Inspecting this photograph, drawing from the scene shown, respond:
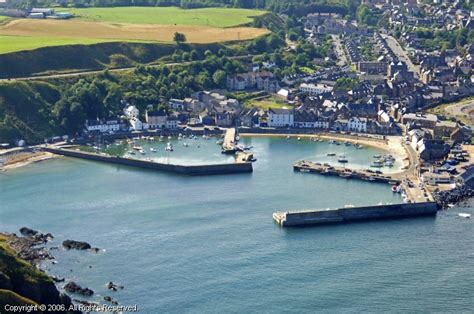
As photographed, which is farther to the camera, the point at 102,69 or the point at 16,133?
the point at 102,69

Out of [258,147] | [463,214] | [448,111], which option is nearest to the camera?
[463,214]

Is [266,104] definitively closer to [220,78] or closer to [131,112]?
[220,78]

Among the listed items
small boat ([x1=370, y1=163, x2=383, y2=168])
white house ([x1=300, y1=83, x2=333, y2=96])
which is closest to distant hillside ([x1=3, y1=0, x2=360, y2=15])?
white house ([x1=300, y1=83, x2=333, y2=96])

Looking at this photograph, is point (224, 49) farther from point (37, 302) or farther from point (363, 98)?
point (37, 302)

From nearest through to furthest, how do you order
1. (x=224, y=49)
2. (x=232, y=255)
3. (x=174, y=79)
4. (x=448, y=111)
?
(x=232, y=255) < (x=448, y=111) < (x=174, y=79) < (x=224, y=49)

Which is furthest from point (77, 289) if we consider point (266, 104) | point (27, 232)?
point (266, 104)

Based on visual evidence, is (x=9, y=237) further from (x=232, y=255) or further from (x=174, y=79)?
(x=174, y=79)

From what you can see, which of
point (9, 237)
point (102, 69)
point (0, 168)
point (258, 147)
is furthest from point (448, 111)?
point (9, 237)

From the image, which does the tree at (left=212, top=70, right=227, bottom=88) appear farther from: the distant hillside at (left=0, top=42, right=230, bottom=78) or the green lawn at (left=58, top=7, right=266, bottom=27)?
the green lawn at (left=58, top=7, right=266, bottom=27)
